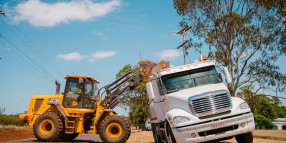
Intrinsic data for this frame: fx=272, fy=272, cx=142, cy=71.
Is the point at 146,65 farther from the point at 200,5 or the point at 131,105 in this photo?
the point at 131,105

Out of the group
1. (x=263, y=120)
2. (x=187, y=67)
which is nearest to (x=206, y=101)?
(x=187, y=67)

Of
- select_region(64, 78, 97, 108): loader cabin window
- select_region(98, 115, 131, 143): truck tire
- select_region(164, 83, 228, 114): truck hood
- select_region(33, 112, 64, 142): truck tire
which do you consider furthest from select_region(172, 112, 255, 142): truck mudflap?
select_region(64, 78, 97, 108): loader cabin window

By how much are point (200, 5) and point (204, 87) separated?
60.7 ft

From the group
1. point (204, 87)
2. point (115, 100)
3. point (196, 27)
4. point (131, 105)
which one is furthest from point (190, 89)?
point (131, 105)

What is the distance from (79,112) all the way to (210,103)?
836 centimetres

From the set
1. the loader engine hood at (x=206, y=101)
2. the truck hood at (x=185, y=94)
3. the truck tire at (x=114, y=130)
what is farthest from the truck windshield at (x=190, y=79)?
the truck tire at (x=114, y=130)

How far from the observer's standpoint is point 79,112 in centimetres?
1438

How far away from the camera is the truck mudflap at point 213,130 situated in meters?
7.81

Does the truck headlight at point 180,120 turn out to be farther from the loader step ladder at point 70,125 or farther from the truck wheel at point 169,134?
the loader step ladder at point 70,125

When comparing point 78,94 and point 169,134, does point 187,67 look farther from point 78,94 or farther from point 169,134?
point 78,94

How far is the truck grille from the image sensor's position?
26.3 ft

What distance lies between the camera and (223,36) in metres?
24.1

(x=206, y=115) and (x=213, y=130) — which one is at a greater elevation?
(x=206, y=115)

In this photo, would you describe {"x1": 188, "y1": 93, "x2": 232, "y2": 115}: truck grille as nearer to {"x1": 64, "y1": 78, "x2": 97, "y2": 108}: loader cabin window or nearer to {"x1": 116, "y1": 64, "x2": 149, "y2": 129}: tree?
{"x1": 64, "y1": 78, "x2": 97, "y2": 108}: loader cabin window
